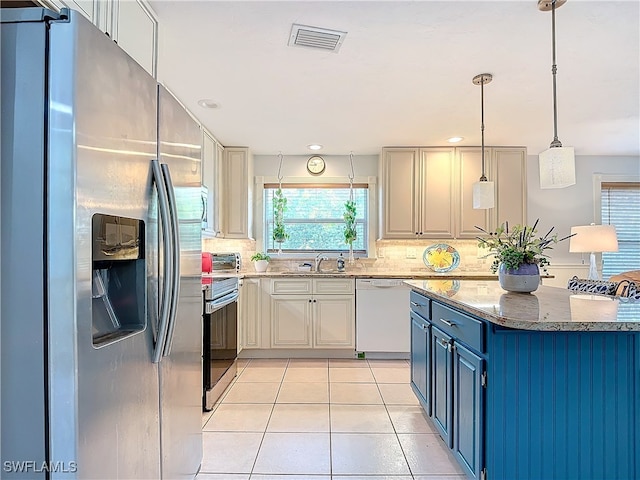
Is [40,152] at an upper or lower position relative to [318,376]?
upper

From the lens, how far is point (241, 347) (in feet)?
13.5

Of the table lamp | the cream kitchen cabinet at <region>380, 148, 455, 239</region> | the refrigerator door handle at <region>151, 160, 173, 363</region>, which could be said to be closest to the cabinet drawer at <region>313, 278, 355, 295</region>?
the cream kitchen cabinet at <region>380, 148, 455, 239</region>

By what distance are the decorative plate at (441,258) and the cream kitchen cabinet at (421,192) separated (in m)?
0.29

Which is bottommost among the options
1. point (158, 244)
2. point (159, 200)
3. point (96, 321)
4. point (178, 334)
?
point (178, 334)

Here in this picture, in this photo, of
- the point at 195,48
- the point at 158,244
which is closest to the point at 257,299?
the point at 195,48

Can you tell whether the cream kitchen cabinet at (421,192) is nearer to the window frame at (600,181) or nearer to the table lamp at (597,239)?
the table lamp at (597,239)

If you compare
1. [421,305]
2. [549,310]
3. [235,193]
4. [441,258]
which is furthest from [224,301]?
[441,258]

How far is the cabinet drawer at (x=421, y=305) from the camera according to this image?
8.02ft

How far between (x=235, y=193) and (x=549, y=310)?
11.6ft

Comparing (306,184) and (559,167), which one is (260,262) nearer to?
(306,184)

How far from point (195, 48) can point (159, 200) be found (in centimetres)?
137

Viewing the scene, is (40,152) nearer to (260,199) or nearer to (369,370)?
(369,370)

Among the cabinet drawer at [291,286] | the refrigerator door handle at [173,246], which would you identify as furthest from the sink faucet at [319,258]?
the refrigerator door handle at [173,246]

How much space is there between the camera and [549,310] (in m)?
1.56
